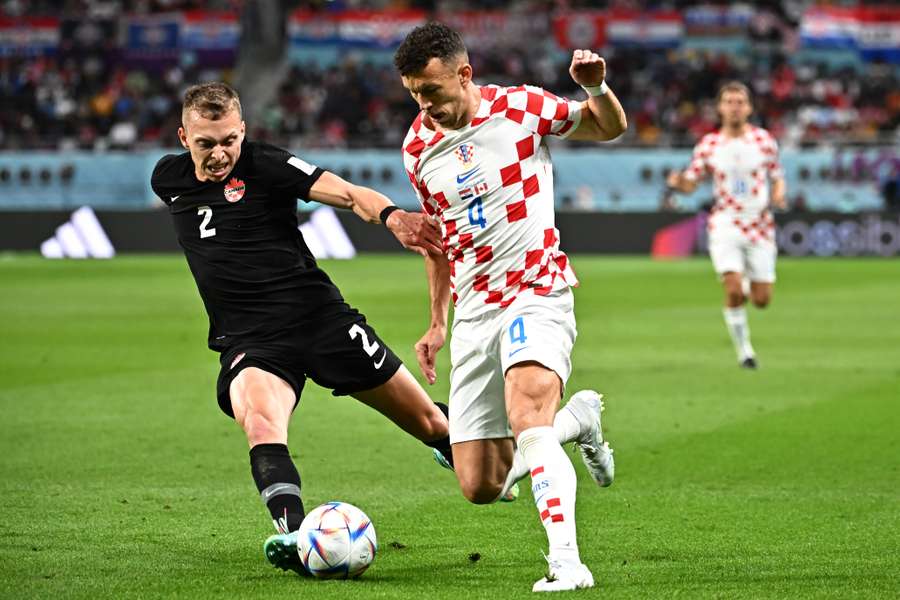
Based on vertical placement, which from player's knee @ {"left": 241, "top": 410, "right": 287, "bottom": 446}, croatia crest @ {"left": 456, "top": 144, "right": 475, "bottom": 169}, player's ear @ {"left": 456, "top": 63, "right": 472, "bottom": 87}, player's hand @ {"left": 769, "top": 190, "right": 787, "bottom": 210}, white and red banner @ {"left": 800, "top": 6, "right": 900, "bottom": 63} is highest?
player's ear @ {"left": 456, "top": 63, "right": 472, "bottom": 87}

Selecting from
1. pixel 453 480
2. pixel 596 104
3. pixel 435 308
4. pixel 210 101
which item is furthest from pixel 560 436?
pixel 210 101

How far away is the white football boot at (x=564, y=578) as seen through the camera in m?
5.17

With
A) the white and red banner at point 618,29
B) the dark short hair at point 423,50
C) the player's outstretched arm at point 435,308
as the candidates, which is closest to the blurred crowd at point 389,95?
the white and red banner at point 618,29

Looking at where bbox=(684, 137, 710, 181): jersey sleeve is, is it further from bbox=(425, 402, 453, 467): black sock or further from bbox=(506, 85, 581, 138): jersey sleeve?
bbox=(506, 85, 581, 138): jersey sleeve

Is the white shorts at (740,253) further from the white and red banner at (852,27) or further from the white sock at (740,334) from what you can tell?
the white and red banner at (852,27)

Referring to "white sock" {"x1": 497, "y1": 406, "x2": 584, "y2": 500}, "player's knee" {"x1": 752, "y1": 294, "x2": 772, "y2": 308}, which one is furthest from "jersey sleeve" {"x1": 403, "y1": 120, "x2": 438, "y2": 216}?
"player's knee" {"x1": 752, "y1": 294, "x2": 772, "y2": 308}

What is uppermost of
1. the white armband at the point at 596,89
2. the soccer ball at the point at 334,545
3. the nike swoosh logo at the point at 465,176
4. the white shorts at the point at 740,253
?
the white armband at the point at 596,89

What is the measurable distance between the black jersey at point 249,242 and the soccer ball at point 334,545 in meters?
0.98

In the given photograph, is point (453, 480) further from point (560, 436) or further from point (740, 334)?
point (740, 334)

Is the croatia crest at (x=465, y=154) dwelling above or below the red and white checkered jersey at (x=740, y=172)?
above

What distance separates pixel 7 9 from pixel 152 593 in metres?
40.5

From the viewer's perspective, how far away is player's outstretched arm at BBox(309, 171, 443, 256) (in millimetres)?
5734

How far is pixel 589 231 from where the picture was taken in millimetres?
31641

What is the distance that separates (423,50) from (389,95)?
3419 cm
